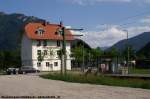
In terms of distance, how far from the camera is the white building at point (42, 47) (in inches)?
3903

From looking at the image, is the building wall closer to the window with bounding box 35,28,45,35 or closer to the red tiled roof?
the red tiled roof

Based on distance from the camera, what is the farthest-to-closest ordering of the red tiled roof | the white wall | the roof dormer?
the roof dormer → the red tiled roof → the white wall

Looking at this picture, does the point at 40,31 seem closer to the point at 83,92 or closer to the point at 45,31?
the point at 45,31

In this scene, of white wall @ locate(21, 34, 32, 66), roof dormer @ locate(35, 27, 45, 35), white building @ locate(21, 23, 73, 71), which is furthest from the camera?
roof dormer @ locate(35, 27, 45, 35)

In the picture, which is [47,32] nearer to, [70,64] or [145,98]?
[70,64]

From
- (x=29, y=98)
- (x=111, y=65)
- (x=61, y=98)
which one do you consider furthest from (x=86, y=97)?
(x=111, y=65)

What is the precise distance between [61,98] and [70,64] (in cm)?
8550

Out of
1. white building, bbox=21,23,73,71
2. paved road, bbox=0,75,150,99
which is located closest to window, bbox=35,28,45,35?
white building, bbox=21,23,73,71

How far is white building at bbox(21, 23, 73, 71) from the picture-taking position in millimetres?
99125

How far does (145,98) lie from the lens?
19.6 meters

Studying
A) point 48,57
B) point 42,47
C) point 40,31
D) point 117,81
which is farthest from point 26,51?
point 117,81

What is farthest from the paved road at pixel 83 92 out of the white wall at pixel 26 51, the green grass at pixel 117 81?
the white wall at pixel 26 51

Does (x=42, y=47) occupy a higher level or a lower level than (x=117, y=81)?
higher

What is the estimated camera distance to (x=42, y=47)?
10288 cm
